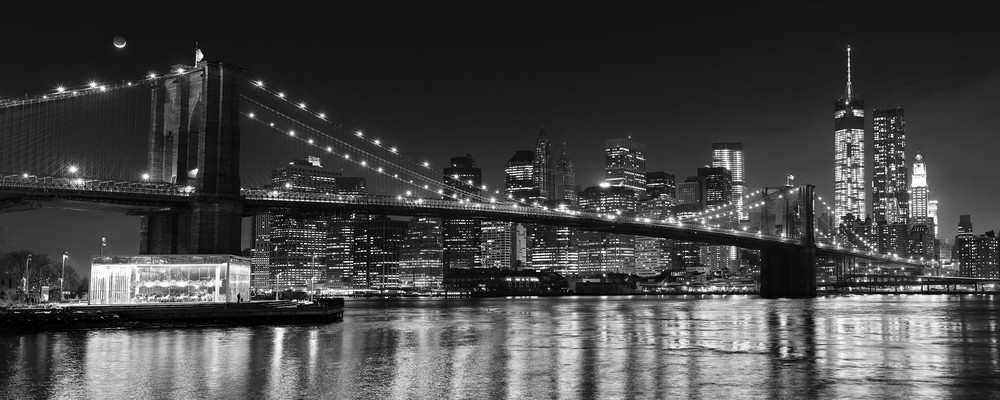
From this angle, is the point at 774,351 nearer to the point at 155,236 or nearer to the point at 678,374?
the point at 678,374

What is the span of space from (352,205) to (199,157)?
17986 mm

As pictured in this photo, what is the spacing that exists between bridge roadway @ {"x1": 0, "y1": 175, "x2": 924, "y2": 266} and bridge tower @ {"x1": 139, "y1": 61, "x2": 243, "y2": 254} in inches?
54.2

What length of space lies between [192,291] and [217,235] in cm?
491

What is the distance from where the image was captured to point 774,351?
3125 cm

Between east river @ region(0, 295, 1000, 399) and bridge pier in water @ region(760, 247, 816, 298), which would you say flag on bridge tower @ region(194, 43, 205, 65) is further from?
bridge pier in water @ region(760, 247, 816, 298)

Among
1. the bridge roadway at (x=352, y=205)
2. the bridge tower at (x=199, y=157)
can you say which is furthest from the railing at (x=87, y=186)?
the bridge tower at (x=199, y=157)

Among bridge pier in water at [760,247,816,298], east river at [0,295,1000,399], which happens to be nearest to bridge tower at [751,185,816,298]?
bridge pier in water at [760,247,816,298]

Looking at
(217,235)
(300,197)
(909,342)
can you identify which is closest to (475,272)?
(300,197)

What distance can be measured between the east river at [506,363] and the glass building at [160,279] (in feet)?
37.6

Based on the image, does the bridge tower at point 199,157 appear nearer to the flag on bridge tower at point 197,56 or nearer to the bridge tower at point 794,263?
the flag on bridge tower at point 197,56

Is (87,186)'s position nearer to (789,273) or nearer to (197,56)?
(197,56)

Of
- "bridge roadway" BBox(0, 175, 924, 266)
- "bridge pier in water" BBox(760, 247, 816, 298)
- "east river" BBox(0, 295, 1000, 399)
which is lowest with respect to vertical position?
"east river" BBox(0, 295, 1000, 399)

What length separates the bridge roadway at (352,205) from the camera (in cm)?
5559

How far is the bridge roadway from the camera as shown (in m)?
55.6
